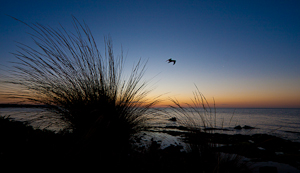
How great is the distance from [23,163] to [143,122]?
158 centimetres

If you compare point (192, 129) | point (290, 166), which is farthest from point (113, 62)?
point (290, 166)

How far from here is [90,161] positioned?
1392mm

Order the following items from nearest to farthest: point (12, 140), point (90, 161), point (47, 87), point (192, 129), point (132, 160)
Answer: point (90, 161), point (12, 140), point (132, 160), point (47, 87), point (192, 129)

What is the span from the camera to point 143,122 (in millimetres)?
2365

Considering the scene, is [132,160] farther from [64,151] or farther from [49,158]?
[49,158]

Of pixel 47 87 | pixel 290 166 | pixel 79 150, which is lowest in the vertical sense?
pixel 290 166

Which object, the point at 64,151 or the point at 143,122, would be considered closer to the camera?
the point at 64,151

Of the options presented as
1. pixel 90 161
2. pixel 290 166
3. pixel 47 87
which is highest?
pixel 47 87

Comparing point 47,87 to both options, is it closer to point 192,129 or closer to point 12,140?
point 12,140

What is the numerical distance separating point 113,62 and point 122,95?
0.55 m

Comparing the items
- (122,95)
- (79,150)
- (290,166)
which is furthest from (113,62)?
(290,166)

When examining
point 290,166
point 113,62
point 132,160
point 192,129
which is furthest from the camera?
point 290,166

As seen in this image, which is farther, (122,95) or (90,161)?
(122,95)

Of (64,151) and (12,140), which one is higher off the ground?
(12,140)
